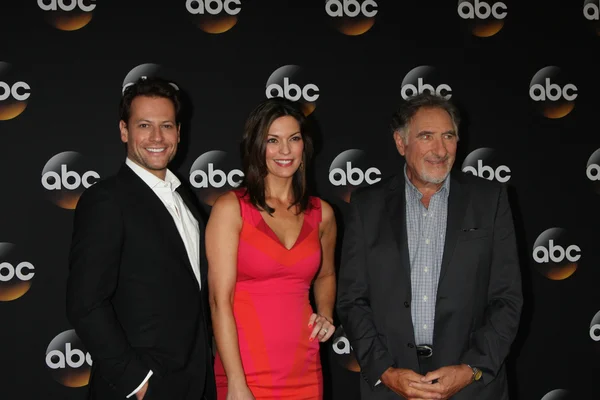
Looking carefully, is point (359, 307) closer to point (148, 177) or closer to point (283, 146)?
point (283, 146)

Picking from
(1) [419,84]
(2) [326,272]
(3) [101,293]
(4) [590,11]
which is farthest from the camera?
(4) [590,11]

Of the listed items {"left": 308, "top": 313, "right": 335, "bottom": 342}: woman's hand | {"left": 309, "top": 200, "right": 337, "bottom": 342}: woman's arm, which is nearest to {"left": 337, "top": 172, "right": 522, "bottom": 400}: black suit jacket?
{"left": 308, "top": 313, "right": 335, "bottom": 342}: woman's hand

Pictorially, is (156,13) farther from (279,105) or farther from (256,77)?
(279,105)

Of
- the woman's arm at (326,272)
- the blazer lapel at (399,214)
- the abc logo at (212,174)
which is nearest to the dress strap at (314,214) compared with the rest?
the woman's arm at (326,272)

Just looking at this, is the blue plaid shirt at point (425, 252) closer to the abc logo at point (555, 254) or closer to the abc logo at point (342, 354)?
the abc logo at point (342, 354)

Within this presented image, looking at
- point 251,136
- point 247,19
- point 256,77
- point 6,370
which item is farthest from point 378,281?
point 6,370

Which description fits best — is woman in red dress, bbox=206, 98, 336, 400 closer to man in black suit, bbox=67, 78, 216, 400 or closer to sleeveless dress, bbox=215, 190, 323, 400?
sleeveless dress, bbox=215, 190, 323, 400

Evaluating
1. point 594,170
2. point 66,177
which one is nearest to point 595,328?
point 594,170

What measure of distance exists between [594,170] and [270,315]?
8.91ft

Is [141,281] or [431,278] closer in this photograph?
[141,281]

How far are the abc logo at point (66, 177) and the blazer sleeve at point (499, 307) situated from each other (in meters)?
2.32

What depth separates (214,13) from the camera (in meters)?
3.67

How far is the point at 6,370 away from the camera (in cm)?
346

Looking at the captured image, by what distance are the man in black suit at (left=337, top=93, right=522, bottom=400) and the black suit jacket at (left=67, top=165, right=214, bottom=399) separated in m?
0.67
